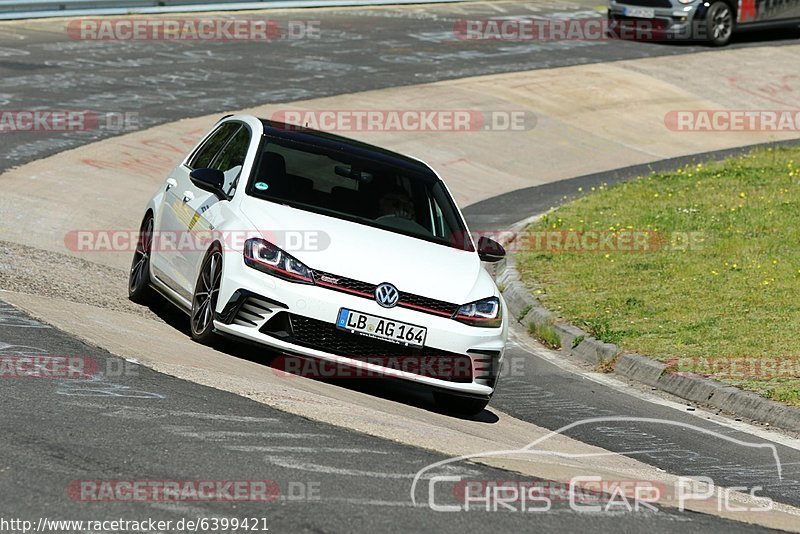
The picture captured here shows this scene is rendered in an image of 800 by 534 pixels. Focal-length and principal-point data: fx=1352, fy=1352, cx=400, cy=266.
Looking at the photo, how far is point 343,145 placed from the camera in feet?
32.9

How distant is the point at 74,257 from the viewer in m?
12.2

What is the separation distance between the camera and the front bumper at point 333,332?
8.31 metres

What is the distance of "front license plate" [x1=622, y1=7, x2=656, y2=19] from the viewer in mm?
29077

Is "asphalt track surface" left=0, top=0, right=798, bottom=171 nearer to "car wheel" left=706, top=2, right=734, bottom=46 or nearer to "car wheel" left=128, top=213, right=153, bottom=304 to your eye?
"car wheel" left=706, top=2, right=734, bottom=46

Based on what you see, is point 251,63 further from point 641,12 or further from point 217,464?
point 217,464

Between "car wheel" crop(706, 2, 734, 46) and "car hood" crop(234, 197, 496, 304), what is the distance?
21242mm

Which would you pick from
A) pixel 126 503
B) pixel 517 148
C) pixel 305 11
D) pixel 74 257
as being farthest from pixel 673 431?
pixel 305 11

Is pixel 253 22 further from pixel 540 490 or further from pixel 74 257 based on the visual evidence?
pixel 540 490

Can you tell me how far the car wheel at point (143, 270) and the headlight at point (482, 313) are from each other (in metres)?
2.98

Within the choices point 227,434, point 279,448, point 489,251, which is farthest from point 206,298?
point 279,448

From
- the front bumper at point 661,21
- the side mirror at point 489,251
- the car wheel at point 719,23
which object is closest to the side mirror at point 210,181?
the side mirror at point 489,251

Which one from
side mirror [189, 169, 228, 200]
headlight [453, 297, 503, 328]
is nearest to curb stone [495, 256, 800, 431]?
headlight [453, 297, 503, 328]

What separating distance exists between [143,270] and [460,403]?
302 centimetres

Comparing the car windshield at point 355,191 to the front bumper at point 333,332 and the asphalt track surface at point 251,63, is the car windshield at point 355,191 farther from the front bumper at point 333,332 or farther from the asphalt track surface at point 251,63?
the asphalt track surface at point 251,63
